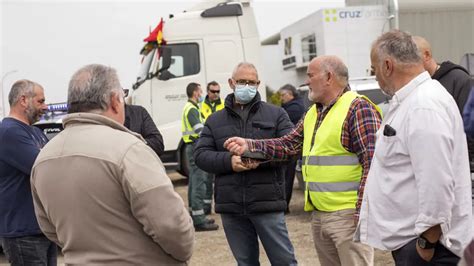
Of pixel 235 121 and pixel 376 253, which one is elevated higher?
pixel 235 121

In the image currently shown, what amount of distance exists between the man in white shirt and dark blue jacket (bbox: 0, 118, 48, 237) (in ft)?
7.48

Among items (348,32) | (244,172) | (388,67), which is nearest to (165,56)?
(348,32)

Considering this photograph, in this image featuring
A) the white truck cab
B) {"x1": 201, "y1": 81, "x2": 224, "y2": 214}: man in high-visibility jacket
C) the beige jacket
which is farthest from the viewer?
the white truck cab

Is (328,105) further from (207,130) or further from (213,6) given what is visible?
(213,6)

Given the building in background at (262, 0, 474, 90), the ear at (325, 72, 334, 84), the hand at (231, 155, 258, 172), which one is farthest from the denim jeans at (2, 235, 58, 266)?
the building in background at (262, 0, 474, 90)

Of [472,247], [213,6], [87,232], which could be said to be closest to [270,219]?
[87,232]

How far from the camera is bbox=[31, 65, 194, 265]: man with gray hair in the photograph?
3047mm

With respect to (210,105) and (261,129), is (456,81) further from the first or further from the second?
(210,105)

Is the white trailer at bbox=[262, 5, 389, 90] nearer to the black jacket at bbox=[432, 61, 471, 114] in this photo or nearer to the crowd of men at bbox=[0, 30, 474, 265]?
the black jacket at bbox=[432, 61, 471, 114]

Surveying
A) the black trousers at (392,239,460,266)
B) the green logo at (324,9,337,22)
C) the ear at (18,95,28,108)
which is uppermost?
the green logo at (324,9,337,22)

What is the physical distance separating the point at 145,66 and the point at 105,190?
37.2 feet

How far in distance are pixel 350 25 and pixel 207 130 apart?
10.2m

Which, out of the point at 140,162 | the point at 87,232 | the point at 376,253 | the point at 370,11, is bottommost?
the point at 376,253

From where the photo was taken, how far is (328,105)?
14.7ft
